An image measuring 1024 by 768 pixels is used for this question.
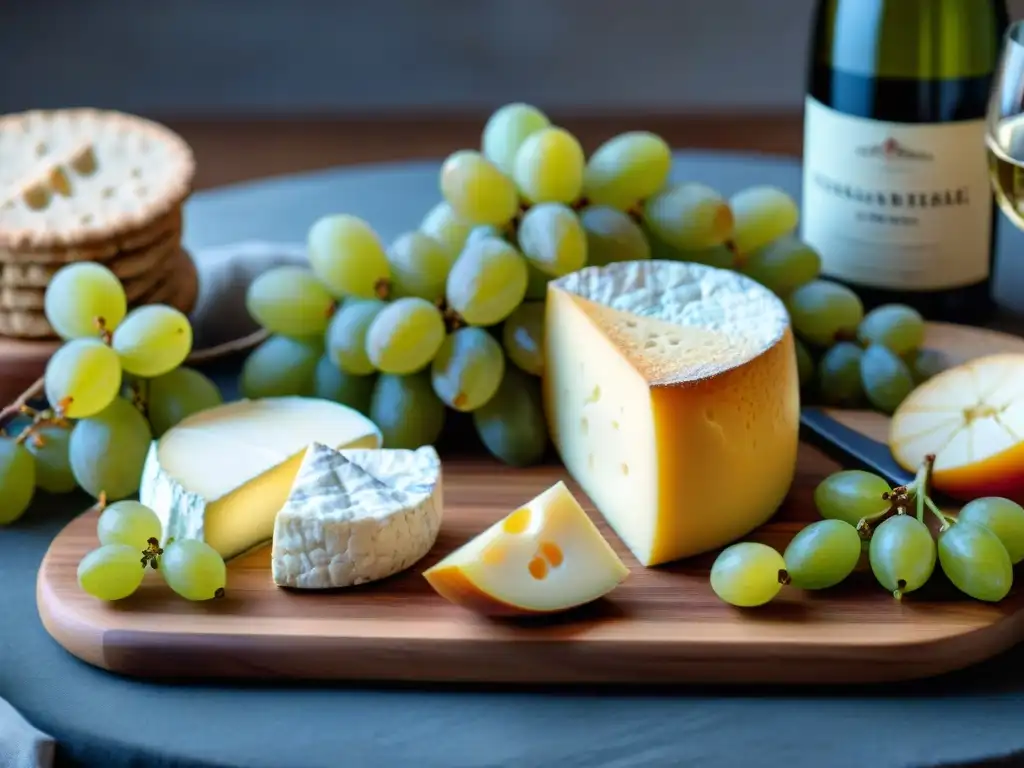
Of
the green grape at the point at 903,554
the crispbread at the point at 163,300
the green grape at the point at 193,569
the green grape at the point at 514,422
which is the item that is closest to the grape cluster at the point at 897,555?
the green grape at the point at 903,554

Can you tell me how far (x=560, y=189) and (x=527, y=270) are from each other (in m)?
0.07

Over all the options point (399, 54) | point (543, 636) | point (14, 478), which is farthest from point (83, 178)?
point (399, 54)

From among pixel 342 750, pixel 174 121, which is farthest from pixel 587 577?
pixel 174 121

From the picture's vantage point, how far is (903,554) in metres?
1.00

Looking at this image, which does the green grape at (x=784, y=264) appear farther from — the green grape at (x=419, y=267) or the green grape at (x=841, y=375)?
→ the green grape at (x=419, y=267)

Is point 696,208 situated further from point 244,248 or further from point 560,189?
point 244,248

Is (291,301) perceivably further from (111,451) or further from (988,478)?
(988,478)

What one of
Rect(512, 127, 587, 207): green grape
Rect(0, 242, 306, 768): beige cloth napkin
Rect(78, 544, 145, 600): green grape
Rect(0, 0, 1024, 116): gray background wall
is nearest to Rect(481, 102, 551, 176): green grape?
Rect(512, 127, 587, 207): green grape

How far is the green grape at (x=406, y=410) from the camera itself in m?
1.23

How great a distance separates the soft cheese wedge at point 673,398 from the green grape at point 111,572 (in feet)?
1.18

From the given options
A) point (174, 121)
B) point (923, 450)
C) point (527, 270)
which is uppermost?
point (527, 270)

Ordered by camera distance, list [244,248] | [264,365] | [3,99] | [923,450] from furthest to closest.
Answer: [3,99] < [244,248] < [264,365] < [923,450]

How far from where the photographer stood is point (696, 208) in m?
1.25

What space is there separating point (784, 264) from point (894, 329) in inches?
4.3
